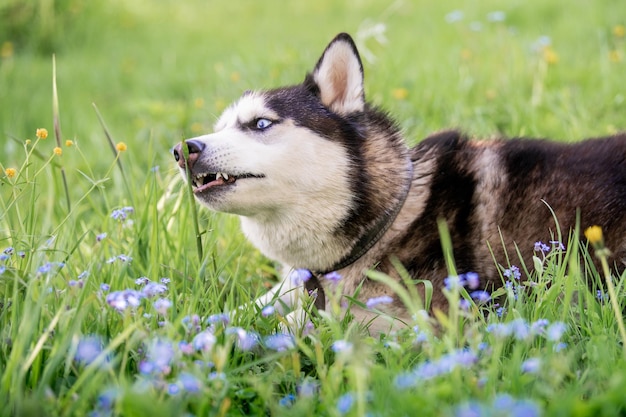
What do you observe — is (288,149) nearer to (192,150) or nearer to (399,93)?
(192,150)

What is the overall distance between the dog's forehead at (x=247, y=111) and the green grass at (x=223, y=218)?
1.43 feet

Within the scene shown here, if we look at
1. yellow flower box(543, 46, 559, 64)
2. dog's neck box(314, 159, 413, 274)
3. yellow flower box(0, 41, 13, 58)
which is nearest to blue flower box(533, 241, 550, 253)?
dog's neck box(314, 159, 413, 274)

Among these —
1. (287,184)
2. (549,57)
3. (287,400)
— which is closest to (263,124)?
(287,184)

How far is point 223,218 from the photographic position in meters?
3.94

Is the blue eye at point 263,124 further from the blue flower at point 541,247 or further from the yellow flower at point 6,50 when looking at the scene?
the yellow flower at point 6,50

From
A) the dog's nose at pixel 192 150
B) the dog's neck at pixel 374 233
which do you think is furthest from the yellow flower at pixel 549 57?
the dog's nose at pixel 192 150

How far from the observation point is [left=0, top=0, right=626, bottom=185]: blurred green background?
5262 mm

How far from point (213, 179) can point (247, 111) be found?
0.35m

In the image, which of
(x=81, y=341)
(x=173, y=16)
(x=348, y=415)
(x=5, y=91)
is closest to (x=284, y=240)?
(x=81, y=341)

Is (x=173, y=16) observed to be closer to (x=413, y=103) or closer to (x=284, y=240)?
(x=413, y=103)

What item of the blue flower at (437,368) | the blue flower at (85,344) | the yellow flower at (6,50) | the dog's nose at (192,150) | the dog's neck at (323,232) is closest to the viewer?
the blue flower at (437,368)

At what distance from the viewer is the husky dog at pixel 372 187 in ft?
9.75

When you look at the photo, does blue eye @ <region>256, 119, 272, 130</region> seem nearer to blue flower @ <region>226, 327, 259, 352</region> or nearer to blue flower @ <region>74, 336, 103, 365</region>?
blue flower @ <region>226, 327, 259, 352</region>

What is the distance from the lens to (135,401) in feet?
5.50
